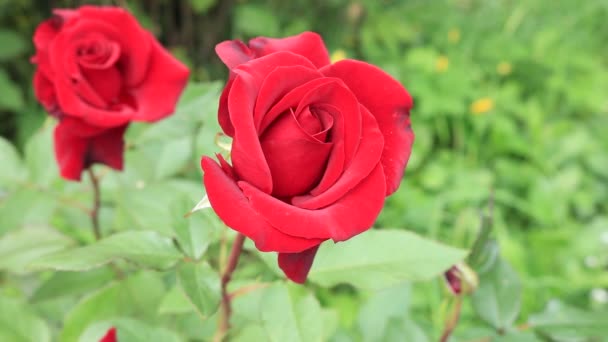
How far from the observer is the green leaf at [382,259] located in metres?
0.50

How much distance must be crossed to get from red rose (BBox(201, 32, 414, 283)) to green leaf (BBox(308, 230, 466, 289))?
5.2 inches

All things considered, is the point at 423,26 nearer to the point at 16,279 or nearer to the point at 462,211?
the point at 462,211

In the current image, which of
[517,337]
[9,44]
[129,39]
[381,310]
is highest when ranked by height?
[129,39]

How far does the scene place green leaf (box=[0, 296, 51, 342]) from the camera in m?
0.57

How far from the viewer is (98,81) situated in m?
0.57

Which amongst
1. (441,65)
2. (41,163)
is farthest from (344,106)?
(441,65)

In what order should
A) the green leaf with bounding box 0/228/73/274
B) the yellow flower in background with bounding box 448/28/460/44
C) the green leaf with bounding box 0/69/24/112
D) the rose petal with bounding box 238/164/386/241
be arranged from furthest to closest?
1. the yellow flower in background with bounding box 448/28/460/44
2. the green leaf with bounding box 0/69/24/112
3. the green leaf with bounding box 0/228/73/274
4. the rose petal with bounding box 238/164/386/241

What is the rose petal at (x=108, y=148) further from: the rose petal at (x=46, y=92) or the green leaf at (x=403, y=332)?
the green leaf at (x=403, y=332)

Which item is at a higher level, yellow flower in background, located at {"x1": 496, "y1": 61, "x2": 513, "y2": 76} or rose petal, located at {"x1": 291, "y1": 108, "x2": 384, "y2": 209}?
rose petal, located at {"x1": 291, "y1": 108, "x2": 384, "y2": 209}

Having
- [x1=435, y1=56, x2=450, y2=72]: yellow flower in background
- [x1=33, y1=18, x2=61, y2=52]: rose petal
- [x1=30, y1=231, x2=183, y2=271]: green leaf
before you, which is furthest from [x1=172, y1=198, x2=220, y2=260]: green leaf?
[x1=435, y1=56, x2=450, y2=72]: yellow flower in background

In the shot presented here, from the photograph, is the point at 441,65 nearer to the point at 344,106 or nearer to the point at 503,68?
the point at 503,68

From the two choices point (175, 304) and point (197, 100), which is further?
point (197, 100)

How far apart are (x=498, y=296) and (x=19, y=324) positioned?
0.49 metres

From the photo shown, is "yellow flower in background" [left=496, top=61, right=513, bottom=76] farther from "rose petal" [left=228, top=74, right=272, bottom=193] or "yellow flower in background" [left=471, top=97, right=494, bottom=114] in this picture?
"rose petal" [left=228, top=74, right=272, bottom=193]
